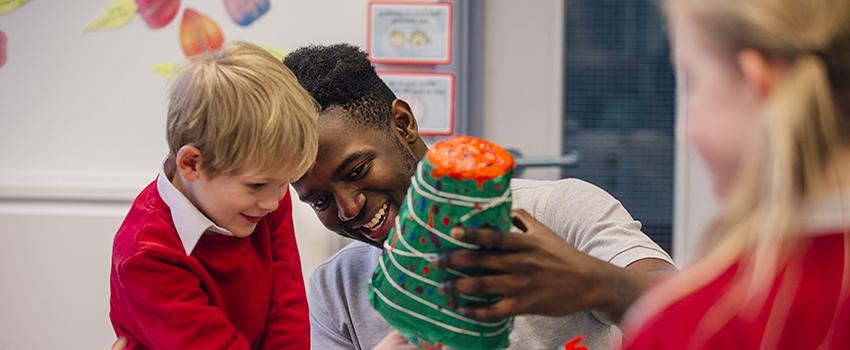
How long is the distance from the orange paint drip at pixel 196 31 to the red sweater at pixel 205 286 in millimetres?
1136

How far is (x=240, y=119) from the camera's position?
1124 millimetres

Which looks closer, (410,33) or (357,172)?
(357,172)

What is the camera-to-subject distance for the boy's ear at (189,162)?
1141 millimetres

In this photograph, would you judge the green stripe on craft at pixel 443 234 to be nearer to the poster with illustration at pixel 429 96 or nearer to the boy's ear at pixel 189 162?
the boy's ear at pixel 189 162

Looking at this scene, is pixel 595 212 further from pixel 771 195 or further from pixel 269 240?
pixel 771 195

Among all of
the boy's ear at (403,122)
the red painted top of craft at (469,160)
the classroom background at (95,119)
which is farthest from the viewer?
the classroom background at (95,119)

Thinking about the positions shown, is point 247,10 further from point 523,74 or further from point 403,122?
point 403,122

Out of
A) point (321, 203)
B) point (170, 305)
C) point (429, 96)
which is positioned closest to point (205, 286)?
point (170, 305)

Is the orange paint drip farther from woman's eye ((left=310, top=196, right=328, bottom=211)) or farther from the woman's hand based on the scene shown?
the woman's hand

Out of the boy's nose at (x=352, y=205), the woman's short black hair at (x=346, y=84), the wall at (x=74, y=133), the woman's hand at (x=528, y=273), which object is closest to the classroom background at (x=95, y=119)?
the wall at (x=74, y=133)

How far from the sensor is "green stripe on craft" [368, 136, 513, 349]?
0.79 m

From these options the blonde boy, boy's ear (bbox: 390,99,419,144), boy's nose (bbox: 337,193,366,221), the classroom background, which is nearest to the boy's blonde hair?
the blonde boy

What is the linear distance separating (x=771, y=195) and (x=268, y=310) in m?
0.81

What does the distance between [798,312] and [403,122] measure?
860 mm
